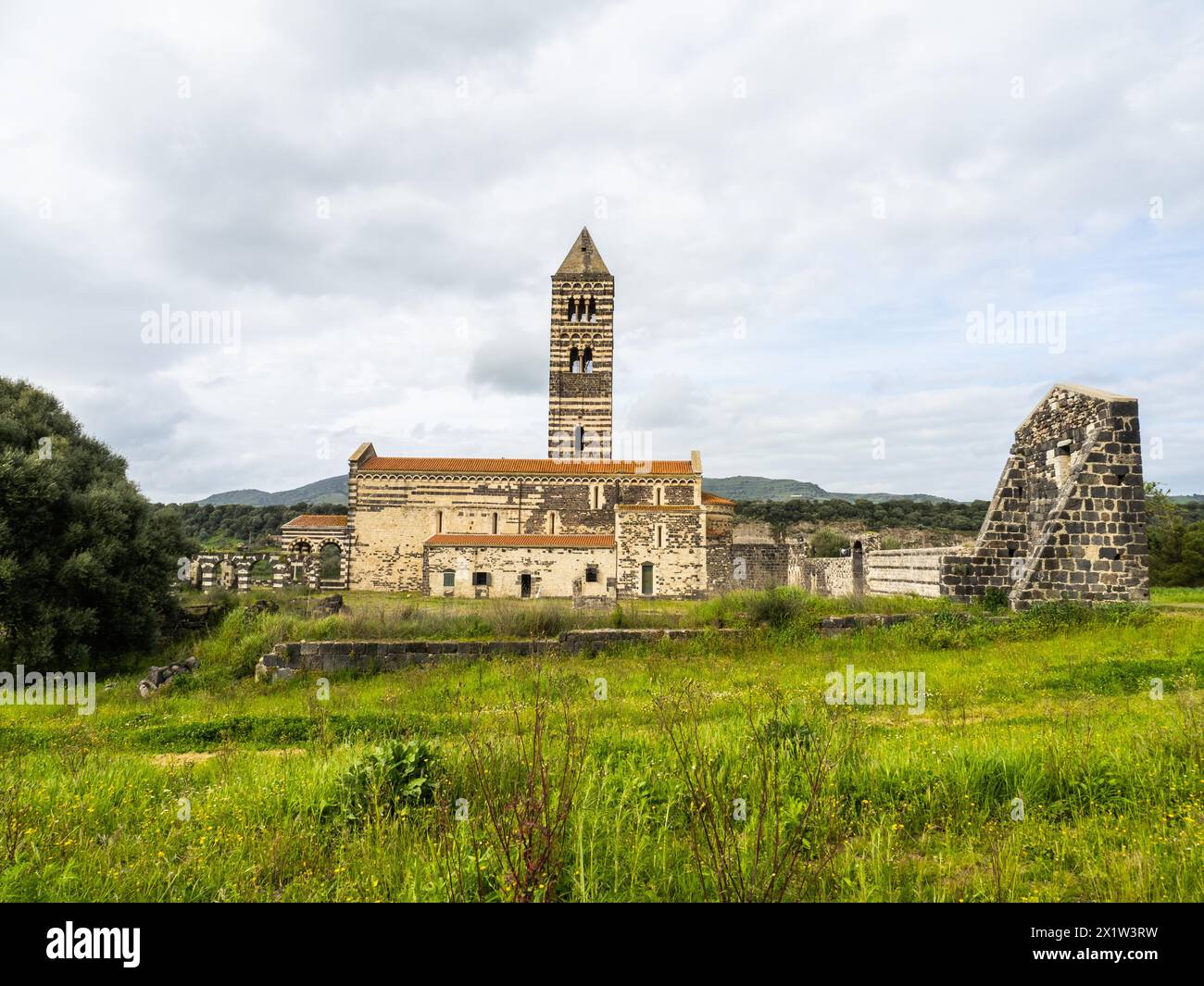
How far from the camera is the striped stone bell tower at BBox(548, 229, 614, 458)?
Answer: 143ft

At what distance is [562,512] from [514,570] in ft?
18.6

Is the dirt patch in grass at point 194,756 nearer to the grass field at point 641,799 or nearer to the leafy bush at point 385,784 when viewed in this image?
the grass field at point 641,799

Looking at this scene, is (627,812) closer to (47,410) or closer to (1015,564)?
(1015,564)

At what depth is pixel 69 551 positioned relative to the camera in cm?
1264

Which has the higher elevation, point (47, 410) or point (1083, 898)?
point (47, 410)

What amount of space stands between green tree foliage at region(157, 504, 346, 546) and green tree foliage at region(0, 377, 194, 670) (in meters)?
55.2

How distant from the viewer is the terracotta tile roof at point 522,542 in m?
33.8

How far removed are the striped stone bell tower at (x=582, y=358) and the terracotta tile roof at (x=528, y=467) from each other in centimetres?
468

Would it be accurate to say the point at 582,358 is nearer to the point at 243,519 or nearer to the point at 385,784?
the point at 385,784

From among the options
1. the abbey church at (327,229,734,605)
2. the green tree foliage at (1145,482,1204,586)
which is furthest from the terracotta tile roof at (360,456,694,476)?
the green tree foliage at (1145,482,1204,586)

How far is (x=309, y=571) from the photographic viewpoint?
3819cm

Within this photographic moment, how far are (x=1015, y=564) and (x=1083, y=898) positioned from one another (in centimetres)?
1190
